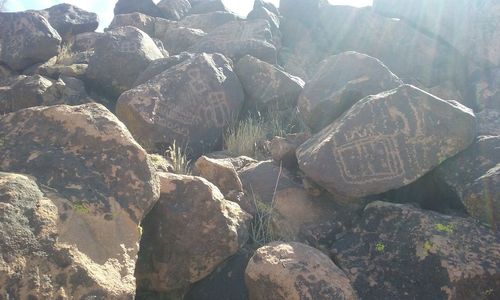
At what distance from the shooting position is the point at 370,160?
3512 millimetres

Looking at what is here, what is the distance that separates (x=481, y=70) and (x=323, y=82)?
3.48 metres

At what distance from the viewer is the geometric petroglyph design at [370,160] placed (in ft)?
11.3

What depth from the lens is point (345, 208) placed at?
11.8 feet

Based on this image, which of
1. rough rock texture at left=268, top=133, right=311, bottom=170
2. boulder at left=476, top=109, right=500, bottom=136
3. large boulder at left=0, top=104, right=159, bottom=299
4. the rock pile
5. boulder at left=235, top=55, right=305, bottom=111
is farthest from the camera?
boulder at left=235, top=55, right=305, bottom=111

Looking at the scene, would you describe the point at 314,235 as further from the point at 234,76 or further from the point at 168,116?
the point at 234,76

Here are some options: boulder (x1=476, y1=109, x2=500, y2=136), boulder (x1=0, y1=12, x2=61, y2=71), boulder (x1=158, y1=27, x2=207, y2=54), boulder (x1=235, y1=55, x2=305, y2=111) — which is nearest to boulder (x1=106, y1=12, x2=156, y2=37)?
boulder (x1=158, y1=27, x2=207, y2=54)

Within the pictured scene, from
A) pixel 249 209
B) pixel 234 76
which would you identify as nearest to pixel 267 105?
pixel 234 76

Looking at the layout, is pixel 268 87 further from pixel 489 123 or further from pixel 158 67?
pixel 489 123

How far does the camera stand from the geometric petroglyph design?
3.45 m

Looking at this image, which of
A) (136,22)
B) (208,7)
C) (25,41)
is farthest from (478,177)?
(208,7)

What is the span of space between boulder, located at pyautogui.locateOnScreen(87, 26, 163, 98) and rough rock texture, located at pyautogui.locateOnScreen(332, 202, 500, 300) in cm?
452

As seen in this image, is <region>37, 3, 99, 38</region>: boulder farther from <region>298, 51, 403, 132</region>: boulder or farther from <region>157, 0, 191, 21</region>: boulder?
<region>298, 51, 403, 132</region>: boulder

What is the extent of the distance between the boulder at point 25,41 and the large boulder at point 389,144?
22.2 ft

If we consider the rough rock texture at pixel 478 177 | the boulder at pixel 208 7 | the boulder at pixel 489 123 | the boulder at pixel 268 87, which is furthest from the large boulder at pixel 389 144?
the boulder at pixel 208 7
